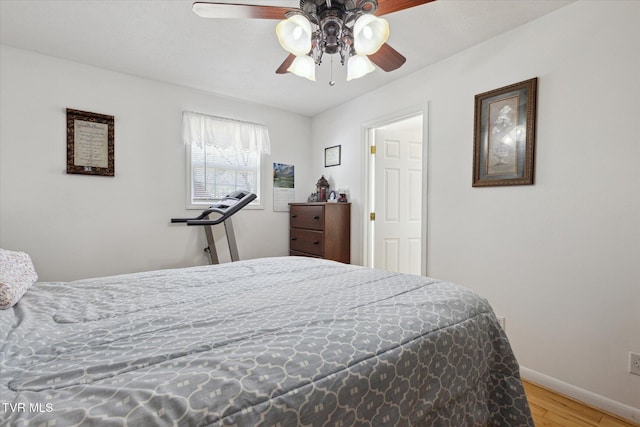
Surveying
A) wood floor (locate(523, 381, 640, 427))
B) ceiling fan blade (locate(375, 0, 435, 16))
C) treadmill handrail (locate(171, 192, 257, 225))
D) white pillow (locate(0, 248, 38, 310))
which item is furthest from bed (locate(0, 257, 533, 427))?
treadmill handrail (locate(171, 192, 257, 225))

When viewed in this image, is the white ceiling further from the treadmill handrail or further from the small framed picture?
the treadmill handrail

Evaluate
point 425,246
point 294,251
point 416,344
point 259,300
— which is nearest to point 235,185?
point 294,251

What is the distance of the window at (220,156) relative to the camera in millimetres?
3207

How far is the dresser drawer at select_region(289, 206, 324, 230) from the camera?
3.34m

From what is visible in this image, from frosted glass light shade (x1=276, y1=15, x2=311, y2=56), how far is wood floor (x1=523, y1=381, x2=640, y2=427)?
7.74ft

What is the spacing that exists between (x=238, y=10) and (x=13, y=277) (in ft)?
5.03

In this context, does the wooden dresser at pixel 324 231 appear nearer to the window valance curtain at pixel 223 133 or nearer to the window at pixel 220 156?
the window at pixel 220 156

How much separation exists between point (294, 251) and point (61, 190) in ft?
7.69

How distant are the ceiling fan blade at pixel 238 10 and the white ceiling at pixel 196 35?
0.51 m

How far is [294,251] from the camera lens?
3.75 metres

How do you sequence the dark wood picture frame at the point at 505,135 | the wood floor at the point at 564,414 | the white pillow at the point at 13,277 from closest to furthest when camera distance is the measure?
the white pillow at the point at 13,277 < the wood floor at the point at 564,414 < the dark wood picture frame at the point at 505,135

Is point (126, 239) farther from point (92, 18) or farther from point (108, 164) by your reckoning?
point (92, 18)

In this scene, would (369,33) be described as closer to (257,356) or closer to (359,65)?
(359,65)

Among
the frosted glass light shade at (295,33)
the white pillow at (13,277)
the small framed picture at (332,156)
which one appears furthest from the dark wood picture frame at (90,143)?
the small framed picture at (332,156)
